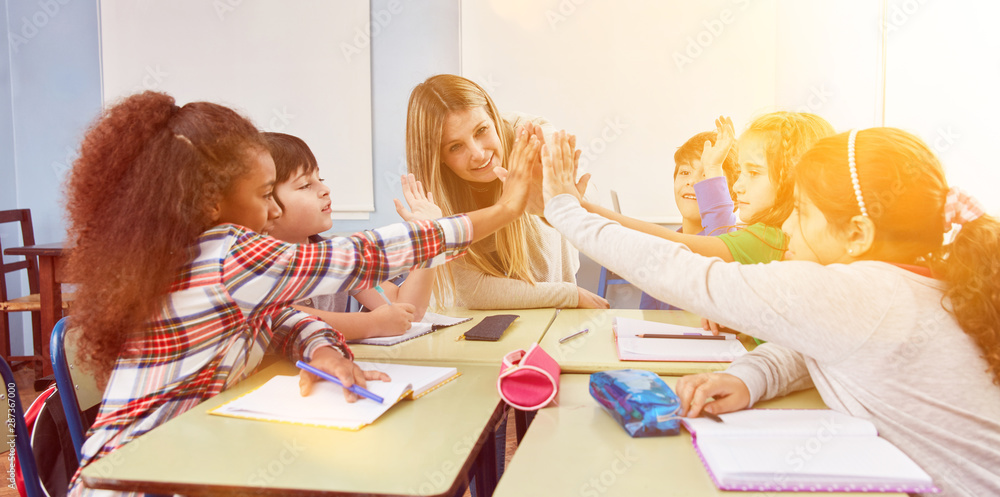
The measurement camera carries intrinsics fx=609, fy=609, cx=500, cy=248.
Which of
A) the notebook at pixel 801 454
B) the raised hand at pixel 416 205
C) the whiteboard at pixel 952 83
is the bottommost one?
the notebook at pixel 801 454

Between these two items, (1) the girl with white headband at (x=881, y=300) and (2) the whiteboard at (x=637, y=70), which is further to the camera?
(2) the whiteboard at (x=637, y=70)

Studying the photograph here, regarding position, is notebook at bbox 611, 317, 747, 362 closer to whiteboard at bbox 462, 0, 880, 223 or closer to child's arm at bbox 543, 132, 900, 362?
child's arm at bbox 543, 132, 900, 362

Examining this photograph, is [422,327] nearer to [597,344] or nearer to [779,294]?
[597,344]

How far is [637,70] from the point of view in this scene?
328cm

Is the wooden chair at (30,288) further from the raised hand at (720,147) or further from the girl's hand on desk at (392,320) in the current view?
the raised hand at (720,147)

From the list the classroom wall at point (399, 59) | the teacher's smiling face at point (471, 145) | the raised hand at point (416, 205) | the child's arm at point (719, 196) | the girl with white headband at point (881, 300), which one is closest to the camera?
the girl with white headband at point (881, 300)

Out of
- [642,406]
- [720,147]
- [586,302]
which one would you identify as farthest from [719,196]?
[642,406]

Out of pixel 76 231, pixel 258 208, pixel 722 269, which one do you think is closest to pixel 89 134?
pixel 76 231

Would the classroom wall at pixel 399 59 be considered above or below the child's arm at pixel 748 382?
above

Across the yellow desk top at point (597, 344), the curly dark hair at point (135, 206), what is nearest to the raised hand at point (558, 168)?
the yellow desk top at point (597, 344)

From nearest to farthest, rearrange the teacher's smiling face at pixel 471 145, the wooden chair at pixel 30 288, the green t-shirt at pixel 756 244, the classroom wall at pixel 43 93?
the green t-shirt at pixel 756 244 → the teacher's smiling face at pixel 471 145 → the wooden chair at pixel 30 288 → the classroom wall at pixel 43 93

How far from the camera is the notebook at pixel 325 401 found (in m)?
0.89

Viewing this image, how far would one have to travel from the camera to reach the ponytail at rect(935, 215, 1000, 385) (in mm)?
779

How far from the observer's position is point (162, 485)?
0.72 metres
